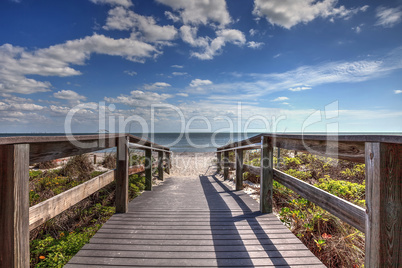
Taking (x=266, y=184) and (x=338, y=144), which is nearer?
(x=338, y=144)

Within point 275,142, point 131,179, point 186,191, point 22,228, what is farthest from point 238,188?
point 22,228

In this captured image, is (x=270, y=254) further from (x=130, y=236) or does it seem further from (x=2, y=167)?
(x=2, y=167)

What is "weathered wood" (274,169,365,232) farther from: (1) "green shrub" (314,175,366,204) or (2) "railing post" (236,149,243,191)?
(2) "railing post" (236,149,243,191)

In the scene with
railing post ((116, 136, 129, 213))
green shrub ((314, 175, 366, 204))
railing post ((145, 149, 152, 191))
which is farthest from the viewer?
railing post ((145, 149, 152, 191))

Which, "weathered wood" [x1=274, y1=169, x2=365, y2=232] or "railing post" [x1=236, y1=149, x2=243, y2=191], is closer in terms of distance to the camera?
"weathered wood" [x1=274, y1=169, x2=365, y2=232]

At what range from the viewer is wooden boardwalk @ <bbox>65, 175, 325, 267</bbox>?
1956 mm

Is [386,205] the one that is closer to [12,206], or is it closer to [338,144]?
[338,144]

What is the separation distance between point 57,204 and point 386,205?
2.55 meters

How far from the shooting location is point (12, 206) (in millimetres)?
1286

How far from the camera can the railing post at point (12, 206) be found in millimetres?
1264

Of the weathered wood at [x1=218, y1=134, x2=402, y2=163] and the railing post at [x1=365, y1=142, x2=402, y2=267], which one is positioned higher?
the weathered wood at [x1=218, y1=134, x2=402, y2=163]

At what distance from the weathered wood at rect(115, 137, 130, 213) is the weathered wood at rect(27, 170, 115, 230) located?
1.25 feet

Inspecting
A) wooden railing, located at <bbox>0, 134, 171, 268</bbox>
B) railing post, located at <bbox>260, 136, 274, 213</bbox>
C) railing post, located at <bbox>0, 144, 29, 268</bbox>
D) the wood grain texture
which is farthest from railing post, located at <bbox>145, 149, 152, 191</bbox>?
railing post, located at <bbox>0, 144, 29, 268</bbox>

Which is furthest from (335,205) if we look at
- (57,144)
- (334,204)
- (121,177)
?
(121,177)
